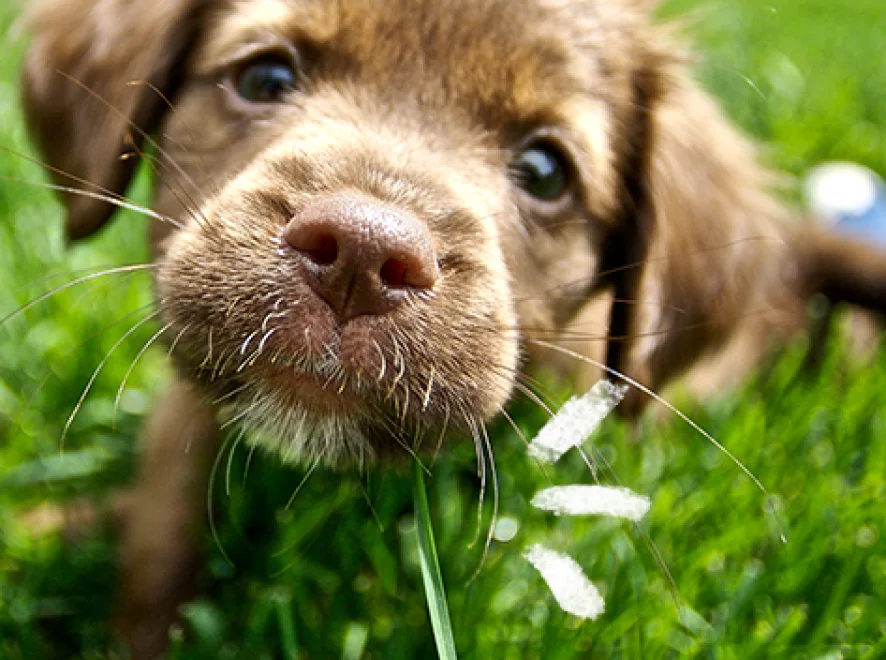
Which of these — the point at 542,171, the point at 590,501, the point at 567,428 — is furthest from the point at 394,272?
the point at 590,501

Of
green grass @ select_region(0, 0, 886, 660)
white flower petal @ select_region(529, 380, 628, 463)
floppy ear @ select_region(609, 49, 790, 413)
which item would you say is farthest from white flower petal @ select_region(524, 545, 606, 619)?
floppy ear @ select_region(609, 49, 790, 413)

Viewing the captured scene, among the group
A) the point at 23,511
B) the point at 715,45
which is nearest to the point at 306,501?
the point at 23,511

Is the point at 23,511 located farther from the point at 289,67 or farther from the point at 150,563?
the point at 289,67

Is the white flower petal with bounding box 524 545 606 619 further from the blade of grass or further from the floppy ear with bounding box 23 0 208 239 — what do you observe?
the floppy ear with bounding box 23 0 208 239

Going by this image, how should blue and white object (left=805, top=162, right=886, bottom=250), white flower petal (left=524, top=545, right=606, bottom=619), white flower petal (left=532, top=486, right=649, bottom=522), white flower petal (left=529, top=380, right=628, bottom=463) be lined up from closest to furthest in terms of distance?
white flower petal (left=524, top=545, right=606, bottom=619) → white flower petal (left=529, top=380, right=628, bottom=463) → white flower petal (left=532, top=486, right=649, bottom=522) → blue and white object (left=805, top=162, right=886, bottom=250)

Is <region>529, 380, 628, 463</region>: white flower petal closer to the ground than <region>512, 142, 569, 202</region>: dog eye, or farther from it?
closer to the ground
